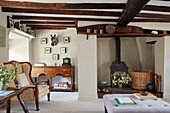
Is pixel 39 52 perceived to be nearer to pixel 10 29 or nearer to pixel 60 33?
pixel 60 33

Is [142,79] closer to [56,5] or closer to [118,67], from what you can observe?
[118,67]

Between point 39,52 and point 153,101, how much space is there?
459 cm

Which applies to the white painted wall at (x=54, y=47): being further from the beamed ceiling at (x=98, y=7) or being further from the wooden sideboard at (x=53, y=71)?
the beamed ceiling at (x=98, y=7)

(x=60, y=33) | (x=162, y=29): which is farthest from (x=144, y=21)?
(x=60, y=33)

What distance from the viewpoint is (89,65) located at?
451cm

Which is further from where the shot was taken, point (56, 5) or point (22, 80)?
point (22, 80)

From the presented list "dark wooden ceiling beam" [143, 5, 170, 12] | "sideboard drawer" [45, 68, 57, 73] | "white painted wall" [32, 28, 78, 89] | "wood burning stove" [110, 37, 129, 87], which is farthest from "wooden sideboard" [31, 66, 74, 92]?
"dark wooden ceiling beam" [143, 5, 170, 12]

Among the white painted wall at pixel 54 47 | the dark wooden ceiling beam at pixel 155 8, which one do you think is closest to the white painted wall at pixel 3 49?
the white painted wall at pixel 54 47

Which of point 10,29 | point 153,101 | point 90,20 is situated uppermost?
point 90,20

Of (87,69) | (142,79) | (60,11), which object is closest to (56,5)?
(60,11)

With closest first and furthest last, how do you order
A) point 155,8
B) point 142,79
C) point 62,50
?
point 155,8
point 142,79
point 62,50

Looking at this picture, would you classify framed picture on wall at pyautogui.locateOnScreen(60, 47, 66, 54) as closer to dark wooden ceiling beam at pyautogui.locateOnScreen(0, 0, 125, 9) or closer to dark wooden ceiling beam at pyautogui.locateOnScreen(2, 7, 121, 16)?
dark wooden ceiling beam at pyautogui.locateOnScreen(2, 7, 121, 16)

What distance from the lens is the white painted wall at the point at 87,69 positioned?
14.8 ft

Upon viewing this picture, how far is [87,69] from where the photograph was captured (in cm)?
451
